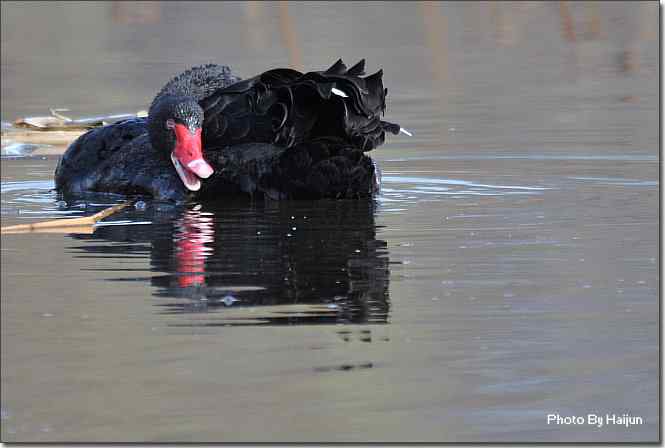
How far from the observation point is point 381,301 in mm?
5301

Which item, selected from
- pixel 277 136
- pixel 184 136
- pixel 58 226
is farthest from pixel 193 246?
pixel 184 136

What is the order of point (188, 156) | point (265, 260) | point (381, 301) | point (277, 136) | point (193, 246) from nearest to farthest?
point (381, 301)
point (265, 260)
point (193, 246)
point (277, 136)
point (188, 156)

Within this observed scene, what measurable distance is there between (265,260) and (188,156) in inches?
66.8

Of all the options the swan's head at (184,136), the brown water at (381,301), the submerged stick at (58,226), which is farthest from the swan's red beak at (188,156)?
the submerged stick at (58,226)

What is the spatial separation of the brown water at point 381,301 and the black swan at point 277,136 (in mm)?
135

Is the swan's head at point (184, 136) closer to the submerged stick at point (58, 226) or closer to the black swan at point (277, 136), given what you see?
the black swan at point (277, 136)

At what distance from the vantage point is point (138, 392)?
422 centimetres

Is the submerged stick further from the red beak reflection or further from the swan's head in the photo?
the swan's head

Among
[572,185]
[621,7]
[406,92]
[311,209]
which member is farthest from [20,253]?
[621,7]

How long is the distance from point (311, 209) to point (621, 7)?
13.9m

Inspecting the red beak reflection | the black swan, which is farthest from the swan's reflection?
the black swan

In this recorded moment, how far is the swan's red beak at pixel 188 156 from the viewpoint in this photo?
7.64 m

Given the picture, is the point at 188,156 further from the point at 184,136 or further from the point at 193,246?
the point at 193,246

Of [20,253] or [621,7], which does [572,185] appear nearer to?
[20,253]
